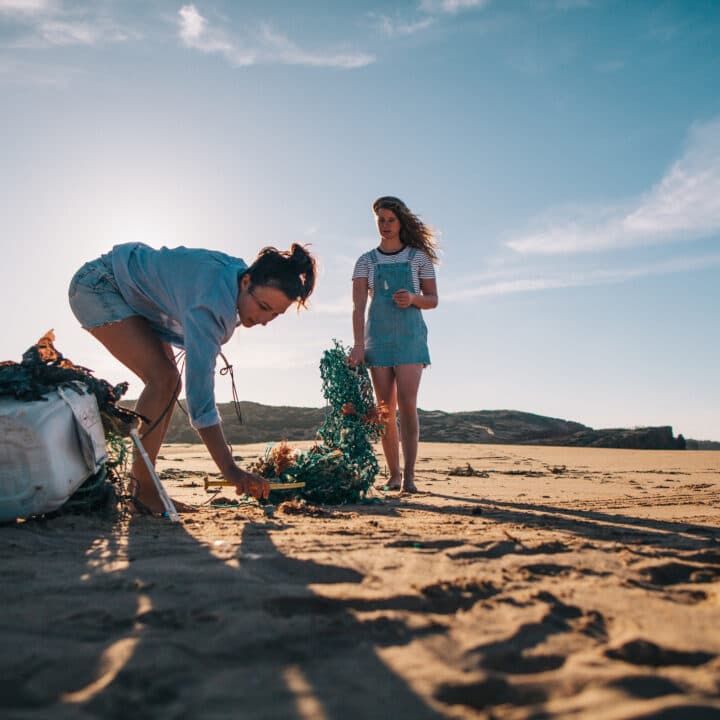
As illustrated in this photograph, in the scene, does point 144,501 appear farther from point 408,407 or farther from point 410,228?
point 410,228

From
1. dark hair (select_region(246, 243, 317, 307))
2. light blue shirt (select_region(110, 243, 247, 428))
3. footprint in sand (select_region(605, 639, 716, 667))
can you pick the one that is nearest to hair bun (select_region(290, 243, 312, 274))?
dark hair (select_region(246, 243, 317, 307))

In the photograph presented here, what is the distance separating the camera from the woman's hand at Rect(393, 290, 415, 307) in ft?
17.2

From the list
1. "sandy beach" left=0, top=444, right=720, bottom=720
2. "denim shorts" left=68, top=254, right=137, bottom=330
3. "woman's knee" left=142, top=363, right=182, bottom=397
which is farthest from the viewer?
"woman's knee" left=142, top=363, right=182, bottom=397

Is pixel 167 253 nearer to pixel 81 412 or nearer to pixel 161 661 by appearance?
pixel 81 412

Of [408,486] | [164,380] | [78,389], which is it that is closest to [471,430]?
[408,486]

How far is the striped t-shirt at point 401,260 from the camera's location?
546 centimetres

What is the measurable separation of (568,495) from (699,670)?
354cm

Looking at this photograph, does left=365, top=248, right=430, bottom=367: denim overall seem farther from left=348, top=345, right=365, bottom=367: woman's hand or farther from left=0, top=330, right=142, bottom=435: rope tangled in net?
left=0, top=330, right=142, bottom=435: rope tangled in net

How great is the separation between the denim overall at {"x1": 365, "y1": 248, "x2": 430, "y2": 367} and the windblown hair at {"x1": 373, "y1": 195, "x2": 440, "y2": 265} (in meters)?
0.11

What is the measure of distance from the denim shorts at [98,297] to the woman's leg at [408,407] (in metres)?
2.22

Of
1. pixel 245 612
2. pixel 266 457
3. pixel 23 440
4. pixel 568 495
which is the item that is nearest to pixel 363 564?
pixel 245 612

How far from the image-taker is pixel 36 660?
4.70ft

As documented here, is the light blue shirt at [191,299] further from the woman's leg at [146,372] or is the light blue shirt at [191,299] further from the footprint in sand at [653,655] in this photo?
the footprint in sand at [653,655]

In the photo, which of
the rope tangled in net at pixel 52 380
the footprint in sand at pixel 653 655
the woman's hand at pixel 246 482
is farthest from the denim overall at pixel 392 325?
the footprint in sand at pixel 653 655
